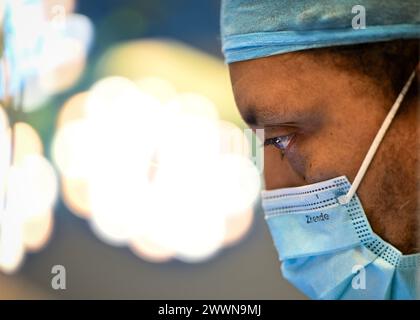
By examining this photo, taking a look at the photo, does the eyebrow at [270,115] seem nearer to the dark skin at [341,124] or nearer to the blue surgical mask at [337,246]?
the dark skin at [341,124]

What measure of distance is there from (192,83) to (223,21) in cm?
51

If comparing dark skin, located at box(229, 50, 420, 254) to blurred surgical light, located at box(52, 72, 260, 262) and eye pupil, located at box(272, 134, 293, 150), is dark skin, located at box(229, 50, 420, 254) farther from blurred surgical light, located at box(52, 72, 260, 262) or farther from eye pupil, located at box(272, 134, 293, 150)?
blurred surgical light, located at box(52, 72, 260, 262)

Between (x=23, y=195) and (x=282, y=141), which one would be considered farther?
(x=23, y=195)

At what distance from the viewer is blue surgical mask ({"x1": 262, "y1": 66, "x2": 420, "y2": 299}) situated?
90 centimetres

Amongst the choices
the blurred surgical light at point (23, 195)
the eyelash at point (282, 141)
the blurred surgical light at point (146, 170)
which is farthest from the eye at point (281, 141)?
the blurred surgical light at point (23, 195)

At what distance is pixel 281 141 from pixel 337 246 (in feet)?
0.73

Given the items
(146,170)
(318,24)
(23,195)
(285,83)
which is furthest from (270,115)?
(23,195)

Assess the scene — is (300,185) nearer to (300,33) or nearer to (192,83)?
(300,33)

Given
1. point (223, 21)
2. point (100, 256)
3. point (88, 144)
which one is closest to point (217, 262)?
point (100, 256)

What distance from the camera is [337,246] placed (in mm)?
930

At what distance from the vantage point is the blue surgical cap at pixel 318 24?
2.94ft

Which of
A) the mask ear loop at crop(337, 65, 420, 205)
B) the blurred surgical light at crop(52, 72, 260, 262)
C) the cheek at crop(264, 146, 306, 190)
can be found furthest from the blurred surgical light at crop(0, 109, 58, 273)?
the mask ear loop at crop(337, 65, 420, 205)

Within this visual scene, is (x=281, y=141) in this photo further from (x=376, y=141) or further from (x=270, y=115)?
(x=376, y=141)

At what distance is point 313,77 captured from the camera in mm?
936
